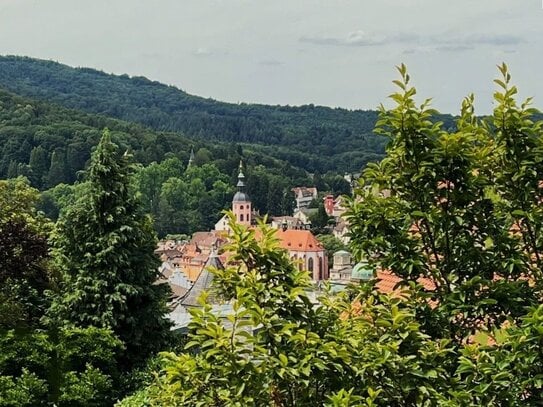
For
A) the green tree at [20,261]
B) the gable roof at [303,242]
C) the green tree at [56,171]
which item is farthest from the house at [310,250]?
the green tree at [20,261]

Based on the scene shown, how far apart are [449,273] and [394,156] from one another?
89cm

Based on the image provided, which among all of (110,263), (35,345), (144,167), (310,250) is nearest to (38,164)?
(144,167)

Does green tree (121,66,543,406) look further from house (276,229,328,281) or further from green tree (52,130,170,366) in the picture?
house (276,229,328,281)

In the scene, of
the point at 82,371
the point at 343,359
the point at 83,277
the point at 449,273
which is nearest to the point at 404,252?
the point at 449,273

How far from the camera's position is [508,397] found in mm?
4211

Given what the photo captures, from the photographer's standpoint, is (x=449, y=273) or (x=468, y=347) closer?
(x=468, y=347)

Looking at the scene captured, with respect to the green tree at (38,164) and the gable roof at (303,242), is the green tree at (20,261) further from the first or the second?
the green tree at (38,164)

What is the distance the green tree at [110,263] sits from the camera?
16.2 metres

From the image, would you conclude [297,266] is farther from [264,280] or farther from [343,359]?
[343,359]

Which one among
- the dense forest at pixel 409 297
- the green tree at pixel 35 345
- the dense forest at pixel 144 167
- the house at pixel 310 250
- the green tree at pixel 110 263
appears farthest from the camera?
the dense forest at pixel 144 167

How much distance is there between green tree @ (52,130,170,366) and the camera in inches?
638

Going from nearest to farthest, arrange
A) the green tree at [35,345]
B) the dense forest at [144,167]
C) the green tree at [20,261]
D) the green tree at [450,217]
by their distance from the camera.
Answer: the green tree at [450,217] → the green tree at [35,345] → the green tree at [20,261] → the dense forest at [144,167]

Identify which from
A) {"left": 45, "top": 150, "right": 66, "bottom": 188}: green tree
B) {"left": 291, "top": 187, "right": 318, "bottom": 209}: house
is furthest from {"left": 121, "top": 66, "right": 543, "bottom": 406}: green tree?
{"left": 291, "top": 187, "right": 318, "bottom": 209}: house

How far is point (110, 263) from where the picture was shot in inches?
645
